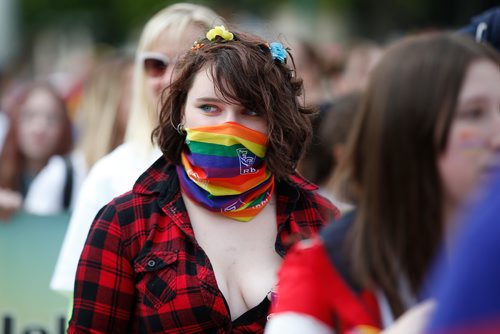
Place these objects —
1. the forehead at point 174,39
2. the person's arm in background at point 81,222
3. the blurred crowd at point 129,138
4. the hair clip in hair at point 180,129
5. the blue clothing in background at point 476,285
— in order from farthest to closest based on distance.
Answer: the forehead at point 174,39, the person's arm in background at point 81,222, the hair clip in hair at point 180,129, the blurred crowd at point 129,138, the blue clothing in background at point 476,285

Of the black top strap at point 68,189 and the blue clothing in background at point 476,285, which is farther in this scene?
the black top strap at point 68,189

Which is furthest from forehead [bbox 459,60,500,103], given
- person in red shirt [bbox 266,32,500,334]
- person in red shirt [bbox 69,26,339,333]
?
person in red shirt [bbox 69,26,339,333]

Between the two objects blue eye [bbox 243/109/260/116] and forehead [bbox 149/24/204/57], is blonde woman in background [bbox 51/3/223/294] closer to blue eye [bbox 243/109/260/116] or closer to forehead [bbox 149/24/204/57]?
forehead [bbox 149/24/204/57]

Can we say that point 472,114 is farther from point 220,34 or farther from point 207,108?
point 220,34

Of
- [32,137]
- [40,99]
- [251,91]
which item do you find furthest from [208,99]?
[40,99]

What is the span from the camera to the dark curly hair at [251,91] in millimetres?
3299

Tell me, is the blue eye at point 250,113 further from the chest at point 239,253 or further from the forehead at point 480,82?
the forehead at point 480,82

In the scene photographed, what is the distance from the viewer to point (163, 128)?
347 cm

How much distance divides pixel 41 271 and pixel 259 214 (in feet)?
7.99

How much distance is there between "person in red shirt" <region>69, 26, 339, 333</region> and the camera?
124 inches

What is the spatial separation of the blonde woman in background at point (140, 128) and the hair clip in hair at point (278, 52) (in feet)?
1.71

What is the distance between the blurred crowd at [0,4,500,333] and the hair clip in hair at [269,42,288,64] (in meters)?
0.34

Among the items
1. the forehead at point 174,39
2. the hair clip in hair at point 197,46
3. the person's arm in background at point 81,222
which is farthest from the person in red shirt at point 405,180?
the forehead at point 174,39

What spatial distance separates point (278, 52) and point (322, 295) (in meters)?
1.48
